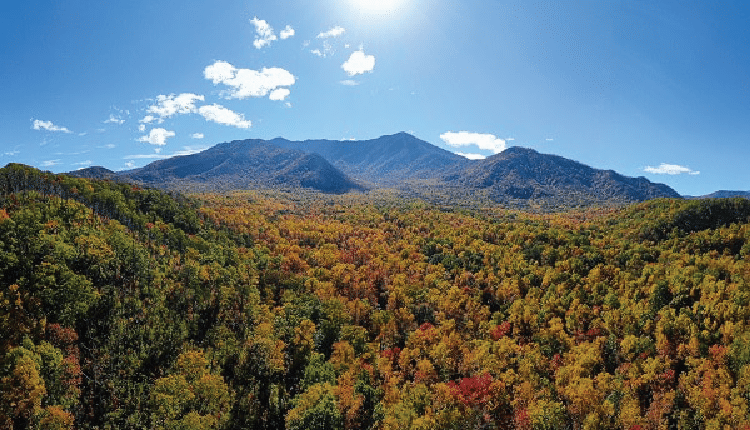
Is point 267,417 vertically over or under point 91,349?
under

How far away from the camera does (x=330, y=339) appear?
134875mm

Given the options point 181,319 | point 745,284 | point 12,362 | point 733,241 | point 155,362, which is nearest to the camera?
point 12,362

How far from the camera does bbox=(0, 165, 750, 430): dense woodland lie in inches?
3674

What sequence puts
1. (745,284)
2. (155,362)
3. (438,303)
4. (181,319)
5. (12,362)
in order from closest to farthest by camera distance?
(12,362) → (155,362) → (181,319) → (745,284) → (438,303)

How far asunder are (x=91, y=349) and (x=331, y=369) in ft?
198

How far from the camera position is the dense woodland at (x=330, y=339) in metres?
93.3

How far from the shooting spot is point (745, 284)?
142 m

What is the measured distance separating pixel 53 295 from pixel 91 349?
1700cm

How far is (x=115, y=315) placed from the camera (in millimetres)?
114812

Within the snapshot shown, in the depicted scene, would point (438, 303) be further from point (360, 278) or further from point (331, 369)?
point (331, 369)

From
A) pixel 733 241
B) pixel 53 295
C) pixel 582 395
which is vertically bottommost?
pixel 582 395

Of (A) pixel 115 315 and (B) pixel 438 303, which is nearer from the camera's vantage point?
(A) pixel 115 315

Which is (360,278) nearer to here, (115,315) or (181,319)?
(181,319)

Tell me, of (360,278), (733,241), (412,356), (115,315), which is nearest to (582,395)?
(412,356)
